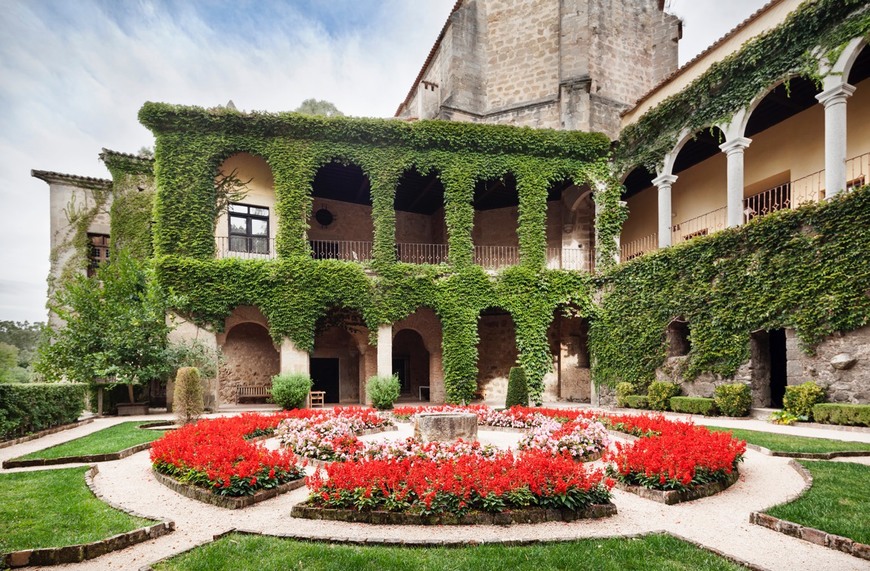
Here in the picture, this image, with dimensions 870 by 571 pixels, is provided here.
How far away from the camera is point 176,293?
16656 millimetres

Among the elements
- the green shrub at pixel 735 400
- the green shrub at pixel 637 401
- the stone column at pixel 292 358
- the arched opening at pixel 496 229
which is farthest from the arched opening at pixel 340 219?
the green shrub at pixel 735 400

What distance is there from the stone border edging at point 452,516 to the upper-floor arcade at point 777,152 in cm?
1087

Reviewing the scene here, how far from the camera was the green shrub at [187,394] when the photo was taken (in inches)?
476

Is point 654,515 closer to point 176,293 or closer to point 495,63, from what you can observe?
point 176,293

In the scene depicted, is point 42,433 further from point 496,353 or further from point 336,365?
point 496,353

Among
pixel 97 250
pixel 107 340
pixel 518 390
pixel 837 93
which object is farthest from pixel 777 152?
pixel 97 250

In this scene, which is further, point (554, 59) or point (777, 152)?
point (554, 59)

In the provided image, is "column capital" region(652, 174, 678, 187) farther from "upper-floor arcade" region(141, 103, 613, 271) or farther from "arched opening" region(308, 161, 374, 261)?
"arched opening" region(308, 161, 374, 261)

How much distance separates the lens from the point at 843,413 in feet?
34.8

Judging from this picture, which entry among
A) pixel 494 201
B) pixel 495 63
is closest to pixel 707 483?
pixel 494 201

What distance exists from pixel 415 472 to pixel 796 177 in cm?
1555

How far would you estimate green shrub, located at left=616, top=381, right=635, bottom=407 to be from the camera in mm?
16953

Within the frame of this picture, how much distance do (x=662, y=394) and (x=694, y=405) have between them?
127 cm

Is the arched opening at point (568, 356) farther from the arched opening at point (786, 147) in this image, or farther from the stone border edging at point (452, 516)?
the stone border edging at point (452, 516)
